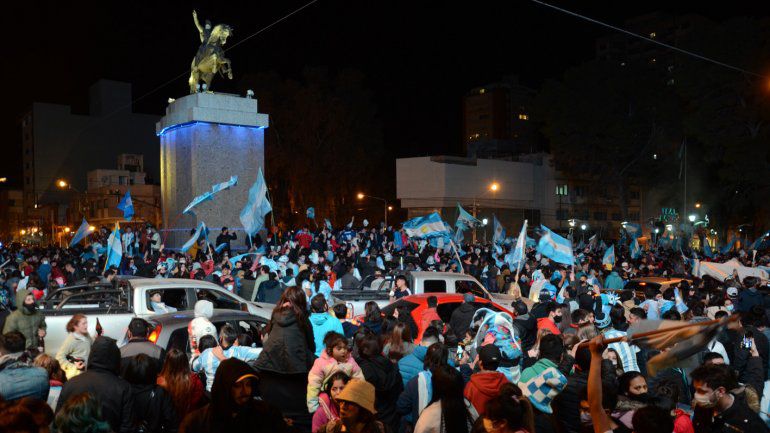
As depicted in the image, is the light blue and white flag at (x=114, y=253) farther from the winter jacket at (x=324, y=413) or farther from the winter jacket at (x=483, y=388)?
the winter jacket at (x=483, y=388)

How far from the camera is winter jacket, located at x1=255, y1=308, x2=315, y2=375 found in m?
5.80

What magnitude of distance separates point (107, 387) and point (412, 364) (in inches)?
107

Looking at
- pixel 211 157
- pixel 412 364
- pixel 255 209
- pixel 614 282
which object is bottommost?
pixel 614 282

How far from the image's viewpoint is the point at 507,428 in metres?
4.02

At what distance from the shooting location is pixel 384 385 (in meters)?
5.63

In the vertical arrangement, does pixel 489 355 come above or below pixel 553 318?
above

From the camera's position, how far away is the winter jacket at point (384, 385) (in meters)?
5.61

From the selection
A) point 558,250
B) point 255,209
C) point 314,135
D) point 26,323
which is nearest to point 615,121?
point 314,135

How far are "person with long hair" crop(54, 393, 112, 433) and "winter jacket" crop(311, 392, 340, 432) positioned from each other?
1.57m

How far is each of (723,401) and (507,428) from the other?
5.45ft

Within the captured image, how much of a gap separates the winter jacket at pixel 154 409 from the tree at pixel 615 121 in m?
50.4

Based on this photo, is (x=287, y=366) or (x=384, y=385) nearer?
(x=384, y=385)

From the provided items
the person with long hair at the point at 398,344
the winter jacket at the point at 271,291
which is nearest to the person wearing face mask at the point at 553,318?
the person with long hair at the point at 398,344

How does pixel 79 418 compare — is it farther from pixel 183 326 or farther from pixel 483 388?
pixel 183 326
